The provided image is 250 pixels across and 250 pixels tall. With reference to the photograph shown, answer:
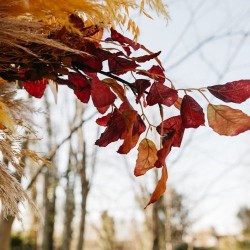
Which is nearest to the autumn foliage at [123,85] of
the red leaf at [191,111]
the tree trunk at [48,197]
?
the red leaf at [191,111]

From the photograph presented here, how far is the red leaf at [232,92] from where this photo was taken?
2.44 feet

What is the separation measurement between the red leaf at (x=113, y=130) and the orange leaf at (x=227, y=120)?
0.18m

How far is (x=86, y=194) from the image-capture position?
4.29m

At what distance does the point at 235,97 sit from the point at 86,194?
12.2ft

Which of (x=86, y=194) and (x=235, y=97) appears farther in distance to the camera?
(x=86, y=194)

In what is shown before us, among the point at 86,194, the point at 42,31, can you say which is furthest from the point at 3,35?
the point at 86,194

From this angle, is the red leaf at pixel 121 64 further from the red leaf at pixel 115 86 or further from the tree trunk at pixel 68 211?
the tree trunk at pixel 68 211

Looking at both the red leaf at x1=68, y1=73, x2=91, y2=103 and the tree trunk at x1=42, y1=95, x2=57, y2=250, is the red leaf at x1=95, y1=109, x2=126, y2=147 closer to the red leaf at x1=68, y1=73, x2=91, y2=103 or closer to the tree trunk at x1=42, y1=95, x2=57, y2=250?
the red leaf at x1=68, y1=73, x2=91, y2=103

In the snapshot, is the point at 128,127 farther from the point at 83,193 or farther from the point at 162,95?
the point at 83,193

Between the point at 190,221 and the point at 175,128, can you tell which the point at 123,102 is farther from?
the point at 190,221

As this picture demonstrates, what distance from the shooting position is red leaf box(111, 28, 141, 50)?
768 mm

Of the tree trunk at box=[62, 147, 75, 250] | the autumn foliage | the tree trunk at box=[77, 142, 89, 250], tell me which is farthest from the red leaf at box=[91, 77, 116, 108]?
the tree trunk at box=[62, 147, 75, 250]

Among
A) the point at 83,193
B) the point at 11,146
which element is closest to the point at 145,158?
the point at 11,146

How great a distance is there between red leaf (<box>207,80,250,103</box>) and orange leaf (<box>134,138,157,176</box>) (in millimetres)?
187
